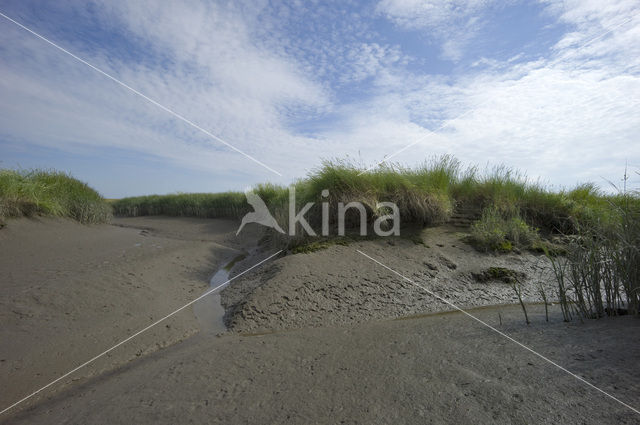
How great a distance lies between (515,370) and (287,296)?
2.22 metres

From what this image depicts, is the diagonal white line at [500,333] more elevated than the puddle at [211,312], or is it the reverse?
the diagonal white line at [500,333]

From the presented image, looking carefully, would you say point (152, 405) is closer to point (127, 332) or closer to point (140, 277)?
point (127, 332)

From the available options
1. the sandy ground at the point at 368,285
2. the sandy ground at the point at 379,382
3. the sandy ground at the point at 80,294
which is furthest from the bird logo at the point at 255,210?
the sandy ground at the point at 379,382

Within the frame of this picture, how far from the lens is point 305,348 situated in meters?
2.57

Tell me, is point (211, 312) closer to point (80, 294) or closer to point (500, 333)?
point (80, 294)

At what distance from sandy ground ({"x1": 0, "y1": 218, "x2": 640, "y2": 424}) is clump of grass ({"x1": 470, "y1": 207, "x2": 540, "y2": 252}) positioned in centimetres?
37

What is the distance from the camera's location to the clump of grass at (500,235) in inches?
215

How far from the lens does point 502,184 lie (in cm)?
746

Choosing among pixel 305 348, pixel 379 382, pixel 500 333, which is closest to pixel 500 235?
pixel 500 333

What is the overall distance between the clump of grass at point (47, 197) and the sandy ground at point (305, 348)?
862 millimetres

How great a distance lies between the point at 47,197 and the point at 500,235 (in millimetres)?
8346

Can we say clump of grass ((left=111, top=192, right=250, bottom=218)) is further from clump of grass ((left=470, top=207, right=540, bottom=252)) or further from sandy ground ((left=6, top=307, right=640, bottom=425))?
sandy ground ((left=6, top=307, right=640, bottom=425))

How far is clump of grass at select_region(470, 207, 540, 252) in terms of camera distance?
5.46 metres

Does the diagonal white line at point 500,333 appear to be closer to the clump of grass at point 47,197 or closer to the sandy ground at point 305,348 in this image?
the sandy ground at point 305,348
